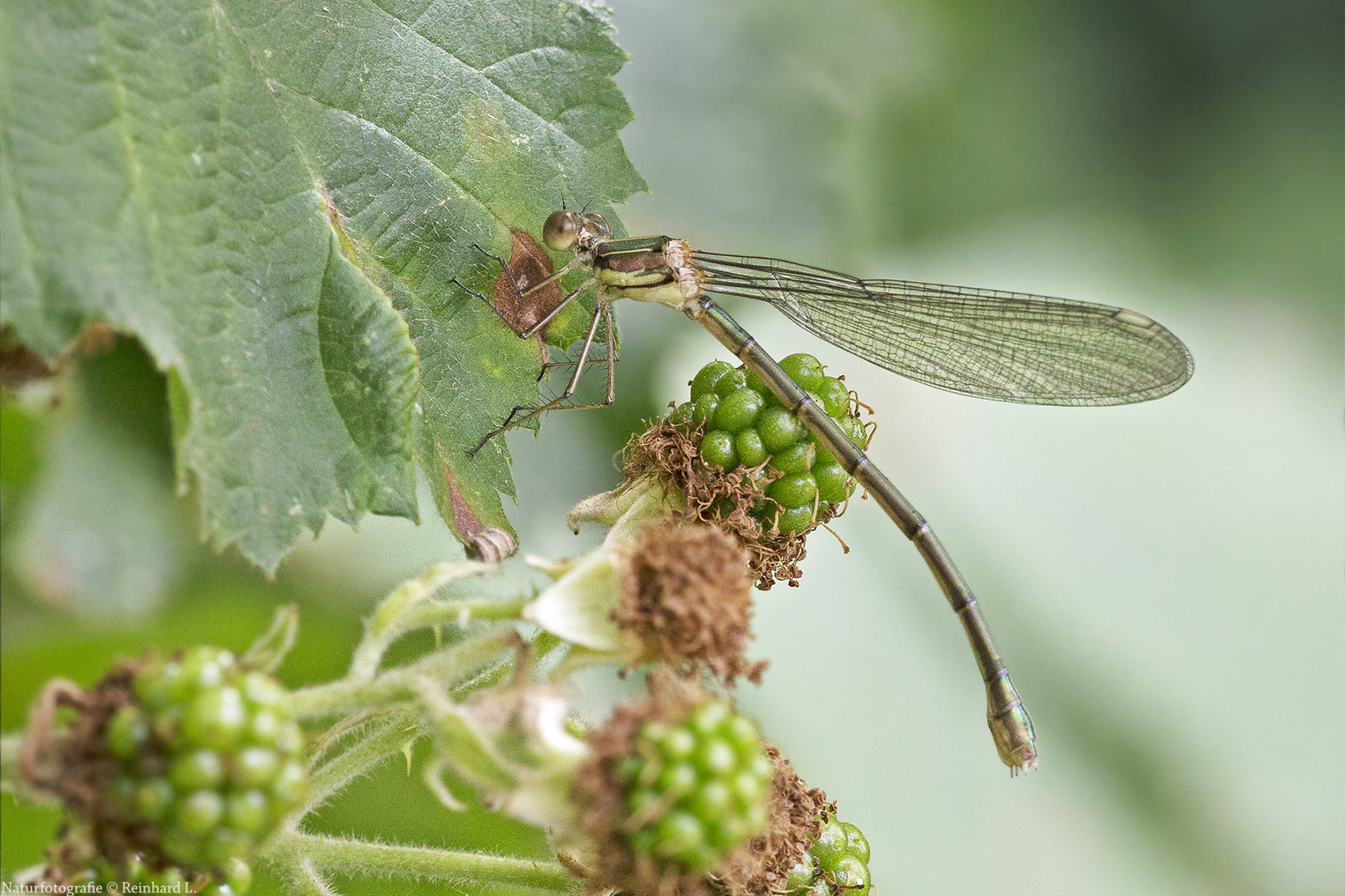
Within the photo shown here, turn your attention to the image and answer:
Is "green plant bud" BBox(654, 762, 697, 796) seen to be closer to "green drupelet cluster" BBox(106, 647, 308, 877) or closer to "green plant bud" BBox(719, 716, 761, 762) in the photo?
"green plant bud" BBox(719, 716, 761, 762)

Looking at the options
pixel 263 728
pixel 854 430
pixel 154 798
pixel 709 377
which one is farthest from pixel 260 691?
pixel 854 430

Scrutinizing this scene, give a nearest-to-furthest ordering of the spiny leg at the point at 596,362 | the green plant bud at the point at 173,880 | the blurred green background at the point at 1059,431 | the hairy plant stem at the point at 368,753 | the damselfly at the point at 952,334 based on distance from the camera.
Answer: the green plant bud at the point at 173,880
the hairy plant stem at the point at 368,753
the spiny leg at the point at 596,362
the damselfly at the point at 952,334
the blurred green background at the point at 1059,431

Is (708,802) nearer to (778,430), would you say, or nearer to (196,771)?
(196,771)

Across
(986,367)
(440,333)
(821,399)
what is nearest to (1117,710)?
(986,367)

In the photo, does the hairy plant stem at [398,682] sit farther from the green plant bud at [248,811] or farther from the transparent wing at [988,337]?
the transparent wing at [988,337]

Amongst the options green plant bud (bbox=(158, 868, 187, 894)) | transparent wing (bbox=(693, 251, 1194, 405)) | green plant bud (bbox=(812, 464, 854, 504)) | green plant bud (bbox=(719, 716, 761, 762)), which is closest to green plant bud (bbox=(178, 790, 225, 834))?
green plant bud (bbox=(158, 868, 187, 894))

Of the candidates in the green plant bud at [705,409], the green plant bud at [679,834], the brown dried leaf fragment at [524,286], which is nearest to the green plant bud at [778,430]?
the green plant bud at [705,409]
